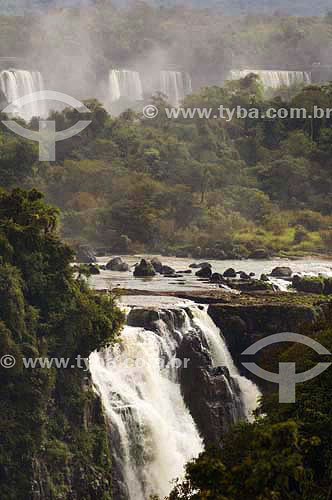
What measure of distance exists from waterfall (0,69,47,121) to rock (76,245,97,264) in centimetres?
1992

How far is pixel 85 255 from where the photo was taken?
5125 centimetres

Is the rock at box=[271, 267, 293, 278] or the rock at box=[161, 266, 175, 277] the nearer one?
the rock at box=[161, 266, 175, 277]

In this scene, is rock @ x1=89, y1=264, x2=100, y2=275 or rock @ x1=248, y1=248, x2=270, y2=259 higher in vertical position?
rock @ x1=248, y1=248, x2=270, y2=259

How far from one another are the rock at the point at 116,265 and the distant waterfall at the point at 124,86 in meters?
Result: 32.8

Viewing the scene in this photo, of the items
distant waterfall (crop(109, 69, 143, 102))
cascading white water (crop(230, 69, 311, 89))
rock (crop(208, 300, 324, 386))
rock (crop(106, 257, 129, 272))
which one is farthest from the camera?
cascading white water (crop(230, 69, 311, 89))

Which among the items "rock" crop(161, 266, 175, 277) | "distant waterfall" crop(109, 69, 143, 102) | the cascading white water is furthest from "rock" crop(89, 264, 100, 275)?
the cascading white water

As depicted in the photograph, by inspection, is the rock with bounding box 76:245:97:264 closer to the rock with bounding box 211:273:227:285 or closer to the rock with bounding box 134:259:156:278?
the rock with bounding box 134:259:156:278

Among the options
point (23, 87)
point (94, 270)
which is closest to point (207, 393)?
point (94, 270)

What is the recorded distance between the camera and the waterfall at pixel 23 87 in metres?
70.5

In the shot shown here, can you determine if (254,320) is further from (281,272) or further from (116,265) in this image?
(116,265)

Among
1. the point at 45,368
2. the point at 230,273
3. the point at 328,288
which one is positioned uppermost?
the point at 230,273

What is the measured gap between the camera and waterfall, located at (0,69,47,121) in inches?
2776

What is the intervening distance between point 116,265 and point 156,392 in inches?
641

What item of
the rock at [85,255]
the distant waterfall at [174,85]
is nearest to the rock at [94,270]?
the rock at [85,255]
